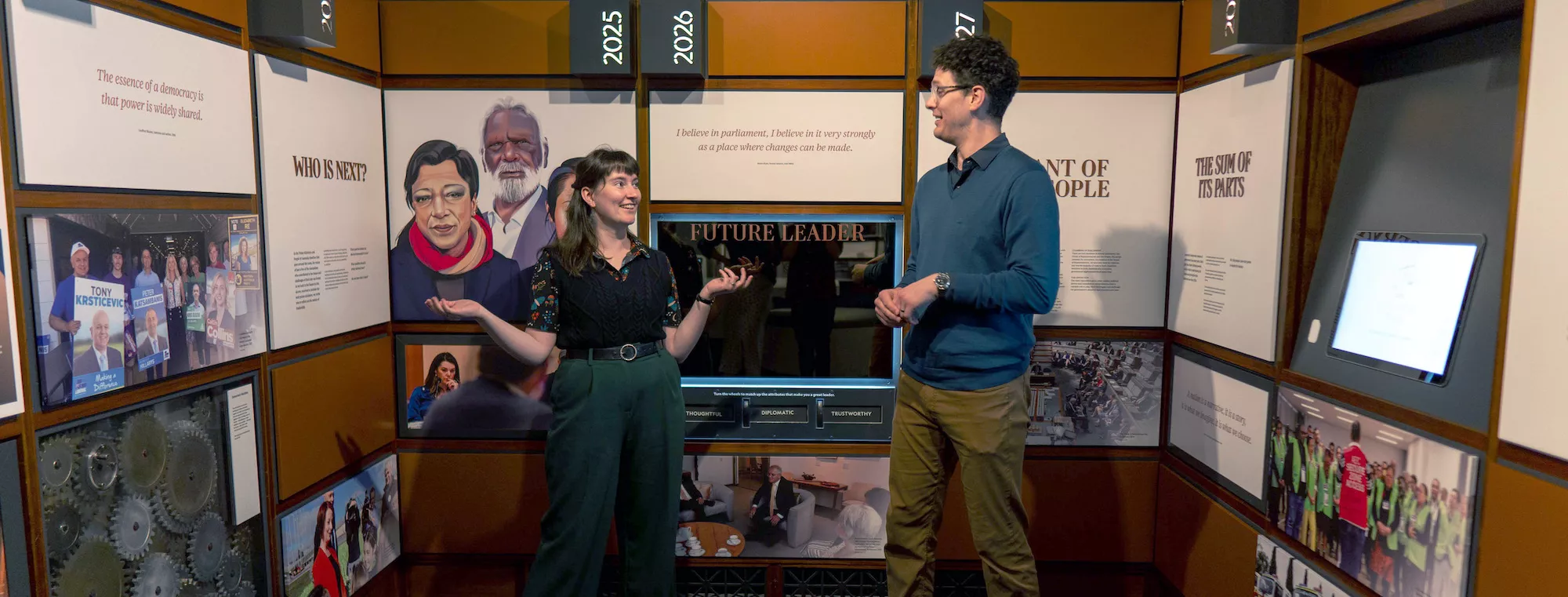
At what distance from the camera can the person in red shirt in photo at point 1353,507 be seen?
85.6 inches

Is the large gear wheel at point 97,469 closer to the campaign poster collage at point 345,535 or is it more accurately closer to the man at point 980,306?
the campaign poster collage at point 345,535

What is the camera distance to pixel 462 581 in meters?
3.45

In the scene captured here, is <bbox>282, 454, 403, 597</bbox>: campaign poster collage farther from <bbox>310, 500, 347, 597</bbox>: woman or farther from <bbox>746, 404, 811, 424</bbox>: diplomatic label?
<bbox>746, 404, 811, 424</bbox>: diplomatic label

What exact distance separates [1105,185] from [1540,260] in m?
1.63

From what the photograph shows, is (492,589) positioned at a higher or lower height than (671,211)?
lower

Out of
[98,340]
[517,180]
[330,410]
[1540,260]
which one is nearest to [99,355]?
[98,340]

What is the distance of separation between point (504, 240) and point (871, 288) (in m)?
1.52

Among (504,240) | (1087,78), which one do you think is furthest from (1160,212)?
(504,240)

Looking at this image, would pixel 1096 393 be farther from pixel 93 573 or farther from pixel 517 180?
pixel 93 573

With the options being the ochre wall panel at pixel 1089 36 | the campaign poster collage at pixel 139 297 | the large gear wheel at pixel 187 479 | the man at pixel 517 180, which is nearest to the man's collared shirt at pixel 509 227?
the man at pixel 517 180

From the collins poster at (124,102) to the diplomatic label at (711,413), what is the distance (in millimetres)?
1743

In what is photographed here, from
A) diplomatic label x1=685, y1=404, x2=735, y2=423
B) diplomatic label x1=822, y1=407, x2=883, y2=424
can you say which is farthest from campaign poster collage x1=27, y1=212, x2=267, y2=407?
diplomatic label x1=822, y1=407, x2=883, y2=424

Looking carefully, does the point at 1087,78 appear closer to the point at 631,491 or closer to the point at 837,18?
the point at 837,18

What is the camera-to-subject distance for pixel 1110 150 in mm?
3180
